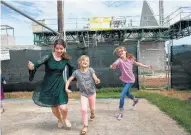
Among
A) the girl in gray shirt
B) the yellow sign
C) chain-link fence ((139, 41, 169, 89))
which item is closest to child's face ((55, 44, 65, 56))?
the girl in gray shirt

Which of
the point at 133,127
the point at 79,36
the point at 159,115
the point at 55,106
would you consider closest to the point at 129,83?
the point at 159,115

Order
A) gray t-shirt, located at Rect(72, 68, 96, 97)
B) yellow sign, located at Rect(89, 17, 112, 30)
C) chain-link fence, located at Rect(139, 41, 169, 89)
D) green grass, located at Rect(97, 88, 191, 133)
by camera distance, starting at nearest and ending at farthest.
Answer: gray t-shirt, located at Rect(72, 68, 96, 97), green grass, located at Rect(97, 88, 191, 133), chain-link fence, located at Rect(139, 41, 169, 89), yellow sign, located at Rect(89, 17, 112, 30)

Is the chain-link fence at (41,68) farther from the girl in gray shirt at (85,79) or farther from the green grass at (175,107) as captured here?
the girl in gray shirt at (85,79)

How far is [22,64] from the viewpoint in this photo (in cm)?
1299

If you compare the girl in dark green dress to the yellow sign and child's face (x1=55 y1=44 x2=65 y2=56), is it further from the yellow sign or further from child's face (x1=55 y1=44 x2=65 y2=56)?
the yellow sign

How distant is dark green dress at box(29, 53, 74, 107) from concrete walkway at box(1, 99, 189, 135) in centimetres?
55

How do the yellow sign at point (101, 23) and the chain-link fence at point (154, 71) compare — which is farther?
the yellow sign at point (101, 23)

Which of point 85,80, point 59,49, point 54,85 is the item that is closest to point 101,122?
point 85,80

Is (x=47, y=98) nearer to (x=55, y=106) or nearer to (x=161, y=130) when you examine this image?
(x=55, y=106)

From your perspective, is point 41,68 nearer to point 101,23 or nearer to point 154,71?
point 154,71

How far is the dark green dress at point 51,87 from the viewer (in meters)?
5.73

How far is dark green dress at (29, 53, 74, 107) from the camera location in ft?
18.8

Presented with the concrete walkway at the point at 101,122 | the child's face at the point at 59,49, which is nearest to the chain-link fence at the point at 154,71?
the concrete walkway at the point at 101,122

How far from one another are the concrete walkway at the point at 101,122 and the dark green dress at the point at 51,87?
0.55 meters
